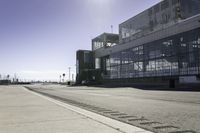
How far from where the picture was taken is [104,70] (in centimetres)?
11025

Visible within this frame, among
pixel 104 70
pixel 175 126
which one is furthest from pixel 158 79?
pixel 175 126

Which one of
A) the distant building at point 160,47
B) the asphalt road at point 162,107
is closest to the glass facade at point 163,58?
the distant building at point 160,47

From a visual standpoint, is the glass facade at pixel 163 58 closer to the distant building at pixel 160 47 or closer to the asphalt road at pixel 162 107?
the distant building at pixel 160 47

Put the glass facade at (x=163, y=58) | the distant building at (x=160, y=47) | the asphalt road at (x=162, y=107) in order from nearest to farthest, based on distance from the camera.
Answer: the asphalt road at (x=162, y=107) → the glass facade at (x=163, y=58) → the distant building at (x=160, y=47)

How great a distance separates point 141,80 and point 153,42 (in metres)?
11.3

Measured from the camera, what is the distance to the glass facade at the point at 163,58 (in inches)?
2419

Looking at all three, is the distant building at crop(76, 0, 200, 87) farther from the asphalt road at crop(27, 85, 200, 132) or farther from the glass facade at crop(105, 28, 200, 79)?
the asphalt road at crop(27, 85, 200, 132)

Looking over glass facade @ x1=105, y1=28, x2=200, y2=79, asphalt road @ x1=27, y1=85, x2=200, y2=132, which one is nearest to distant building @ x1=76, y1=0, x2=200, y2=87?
glass facade @ x1=105, y1=28, x2=200, y2=79

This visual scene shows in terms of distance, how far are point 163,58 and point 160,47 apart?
A: 3274mm

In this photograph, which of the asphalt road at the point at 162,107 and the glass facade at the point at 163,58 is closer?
the asphalt road at the point at 162,107

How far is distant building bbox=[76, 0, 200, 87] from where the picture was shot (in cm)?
6200

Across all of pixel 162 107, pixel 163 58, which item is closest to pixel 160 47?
pixel 163 58

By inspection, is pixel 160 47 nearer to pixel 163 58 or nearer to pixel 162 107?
pixel 163 58

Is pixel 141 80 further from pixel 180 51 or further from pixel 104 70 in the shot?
pixel 104 70
